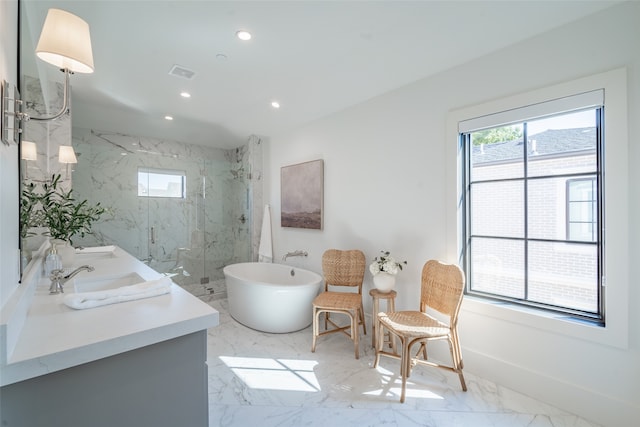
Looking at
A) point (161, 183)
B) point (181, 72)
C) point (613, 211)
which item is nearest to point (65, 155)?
point (181, 72)

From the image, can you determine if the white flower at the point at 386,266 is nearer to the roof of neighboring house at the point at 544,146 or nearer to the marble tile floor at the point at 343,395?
the marble tile floor at the point at 343,395

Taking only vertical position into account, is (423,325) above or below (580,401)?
above

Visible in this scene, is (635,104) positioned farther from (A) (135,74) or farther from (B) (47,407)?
(A) (135,74)

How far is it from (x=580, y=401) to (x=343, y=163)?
2.77 m

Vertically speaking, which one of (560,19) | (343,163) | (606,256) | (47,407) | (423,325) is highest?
(560,19)

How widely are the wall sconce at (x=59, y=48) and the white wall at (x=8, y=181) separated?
89mm

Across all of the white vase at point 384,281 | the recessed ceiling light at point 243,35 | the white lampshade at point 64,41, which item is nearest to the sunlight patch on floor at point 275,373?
the white vase at point 384,281

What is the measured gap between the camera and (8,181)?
105 cm

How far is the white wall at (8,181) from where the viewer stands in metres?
0.93

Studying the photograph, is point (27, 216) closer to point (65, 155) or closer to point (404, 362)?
point (65, 155)

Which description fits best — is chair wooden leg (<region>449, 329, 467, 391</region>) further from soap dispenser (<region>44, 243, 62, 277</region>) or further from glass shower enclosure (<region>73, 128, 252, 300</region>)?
glass shower enclosure (<region>73, 128, 252, 300</region>)

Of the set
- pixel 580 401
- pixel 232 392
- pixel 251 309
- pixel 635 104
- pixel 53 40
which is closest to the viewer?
pixel 53 40

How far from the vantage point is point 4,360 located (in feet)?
2.37

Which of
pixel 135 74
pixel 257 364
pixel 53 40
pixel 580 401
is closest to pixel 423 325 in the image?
pixel 580 401
